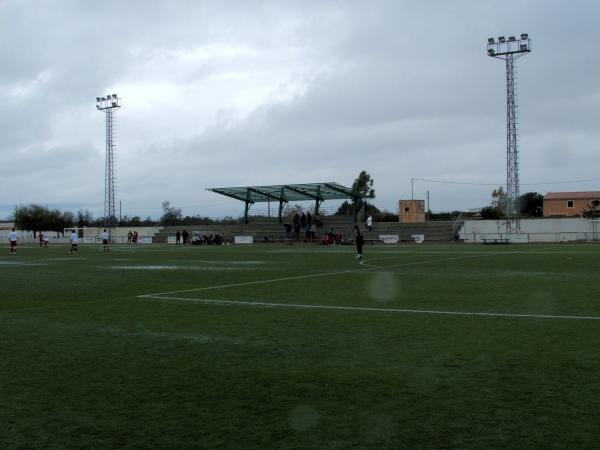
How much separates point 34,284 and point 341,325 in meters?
11.0

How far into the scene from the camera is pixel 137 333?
8.61 meters

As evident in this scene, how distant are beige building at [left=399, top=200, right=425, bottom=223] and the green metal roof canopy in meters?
14.1

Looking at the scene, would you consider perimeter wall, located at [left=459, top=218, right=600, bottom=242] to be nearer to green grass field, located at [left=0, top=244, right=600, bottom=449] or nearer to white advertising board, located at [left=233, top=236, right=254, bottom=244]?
white advertising board, located at [left=233, top=236, right=254, bottom=244]

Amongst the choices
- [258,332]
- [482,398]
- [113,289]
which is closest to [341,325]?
[258,332]

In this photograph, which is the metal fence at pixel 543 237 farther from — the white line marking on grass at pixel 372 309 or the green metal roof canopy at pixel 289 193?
the white line marking on grass at pixel 372 309

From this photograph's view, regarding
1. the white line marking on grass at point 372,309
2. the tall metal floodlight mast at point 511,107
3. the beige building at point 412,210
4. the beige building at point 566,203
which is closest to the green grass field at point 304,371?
the white line marking on grass at point 372,309

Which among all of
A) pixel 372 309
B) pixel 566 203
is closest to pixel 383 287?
pixel 372 309

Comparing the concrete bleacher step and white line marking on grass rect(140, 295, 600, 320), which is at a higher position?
the concrete bleacher step

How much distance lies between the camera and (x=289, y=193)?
63.0m

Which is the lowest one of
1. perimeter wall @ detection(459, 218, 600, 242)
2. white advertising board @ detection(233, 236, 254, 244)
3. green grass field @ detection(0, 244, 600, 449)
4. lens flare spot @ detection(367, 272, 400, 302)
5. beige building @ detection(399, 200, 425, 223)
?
green grass field @ detection(0, 244, 600, 449)

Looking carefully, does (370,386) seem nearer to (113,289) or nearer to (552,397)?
(552,397)

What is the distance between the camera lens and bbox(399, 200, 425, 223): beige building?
244 feet

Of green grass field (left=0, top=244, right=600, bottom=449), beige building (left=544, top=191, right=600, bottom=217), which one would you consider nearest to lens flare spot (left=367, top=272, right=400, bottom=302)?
green grass field (left=0, top=244, right=600, bottom=449)

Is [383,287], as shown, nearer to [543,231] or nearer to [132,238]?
[543,231]
